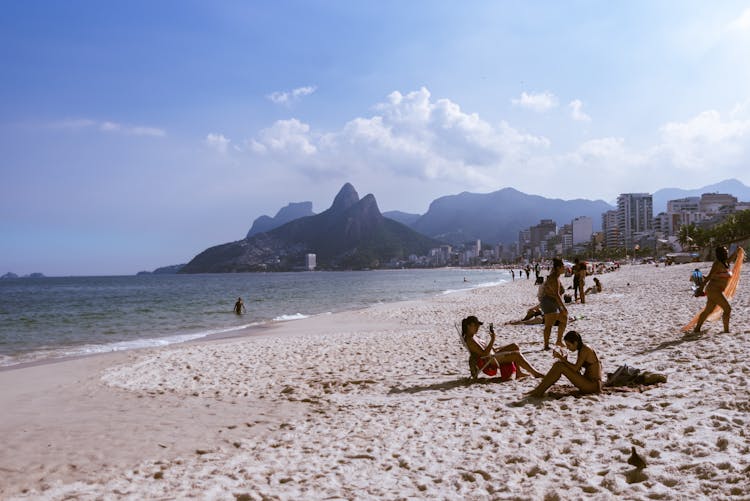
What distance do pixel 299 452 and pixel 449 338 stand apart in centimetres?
880

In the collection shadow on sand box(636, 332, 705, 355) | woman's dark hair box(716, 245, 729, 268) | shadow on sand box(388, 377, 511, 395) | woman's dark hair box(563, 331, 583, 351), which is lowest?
shadow on sand box(388, 377, 511, 395)

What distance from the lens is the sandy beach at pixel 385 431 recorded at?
4086 millimetres

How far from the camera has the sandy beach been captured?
13.4 feet

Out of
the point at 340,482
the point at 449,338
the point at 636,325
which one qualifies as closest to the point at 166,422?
the point at 340,482

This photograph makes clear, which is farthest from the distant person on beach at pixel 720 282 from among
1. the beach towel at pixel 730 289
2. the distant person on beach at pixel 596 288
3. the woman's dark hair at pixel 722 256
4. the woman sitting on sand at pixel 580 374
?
the distant person on beach at pixel 596 288

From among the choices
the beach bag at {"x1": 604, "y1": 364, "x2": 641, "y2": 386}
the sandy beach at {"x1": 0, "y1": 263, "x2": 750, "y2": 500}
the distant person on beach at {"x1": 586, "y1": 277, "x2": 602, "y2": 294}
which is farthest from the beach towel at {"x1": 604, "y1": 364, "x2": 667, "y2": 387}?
the distant person on beach at {"x1": 586, "y1": 277, "x2": 602, "y2": 294}

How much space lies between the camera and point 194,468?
A: 16.4ft

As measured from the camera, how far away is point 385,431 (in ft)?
18.7

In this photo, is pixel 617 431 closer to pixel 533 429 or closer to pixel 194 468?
pixel 533 429

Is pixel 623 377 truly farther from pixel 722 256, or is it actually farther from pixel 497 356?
pixel 722 256

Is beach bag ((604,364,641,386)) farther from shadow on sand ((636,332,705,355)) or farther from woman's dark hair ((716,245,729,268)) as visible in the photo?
woman's dark hair ((716,245,729,268))

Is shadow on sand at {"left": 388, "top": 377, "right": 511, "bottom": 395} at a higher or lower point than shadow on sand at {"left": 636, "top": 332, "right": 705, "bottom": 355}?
lower

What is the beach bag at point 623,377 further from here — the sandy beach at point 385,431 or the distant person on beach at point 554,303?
the distant person on beach at point 554,303

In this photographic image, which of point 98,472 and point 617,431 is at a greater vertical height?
point 617,431
